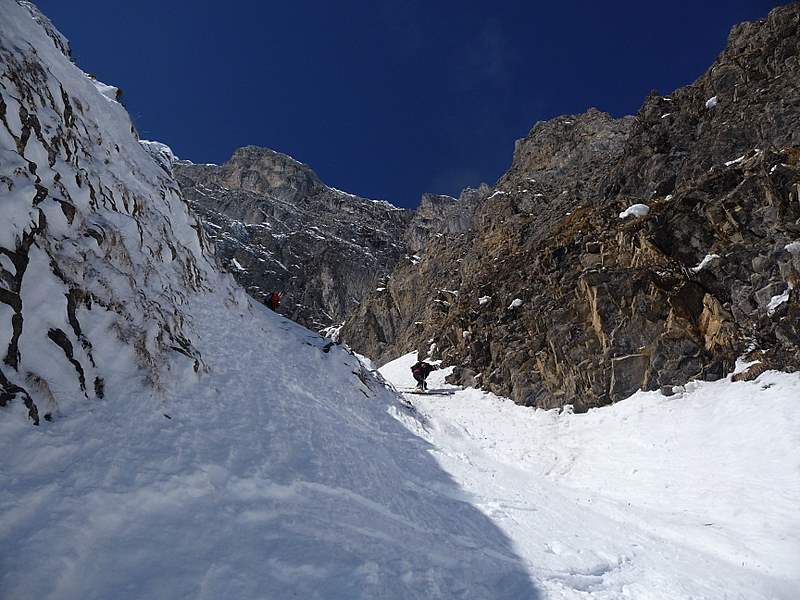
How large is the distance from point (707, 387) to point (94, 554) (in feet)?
63.3

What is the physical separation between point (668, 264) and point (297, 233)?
9406cm

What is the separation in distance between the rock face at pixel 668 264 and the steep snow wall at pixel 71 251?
1734cm

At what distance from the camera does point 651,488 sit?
45.3ft

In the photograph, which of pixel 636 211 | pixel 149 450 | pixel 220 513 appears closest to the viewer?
pixel 220 513

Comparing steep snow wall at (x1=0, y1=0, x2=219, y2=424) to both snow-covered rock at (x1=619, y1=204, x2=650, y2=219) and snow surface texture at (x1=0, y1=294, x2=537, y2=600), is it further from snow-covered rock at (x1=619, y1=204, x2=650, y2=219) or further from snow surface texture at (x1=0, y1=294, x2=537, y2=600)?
snow-covered rock at (x1=619, y1=204, x2=650, y2=219)

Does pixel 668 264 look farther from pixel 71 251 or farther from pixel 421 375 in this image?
pixel 71 251

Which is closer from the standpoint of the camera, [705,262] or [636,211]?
[705,262]

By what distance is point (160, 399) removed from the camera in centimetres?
867

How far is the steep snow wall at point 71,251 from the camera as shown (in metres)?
6.95

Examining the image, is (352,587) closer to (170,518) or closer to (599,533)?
(170,518)

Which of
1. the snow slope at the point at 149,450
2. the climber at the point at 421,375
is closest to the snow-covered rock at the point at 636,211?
the climber at the point at 421,375

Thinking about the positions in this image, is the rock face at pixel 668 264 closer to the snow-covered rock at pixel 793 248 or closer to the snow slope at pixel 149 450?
the snow-covered rock at pixel 793 248

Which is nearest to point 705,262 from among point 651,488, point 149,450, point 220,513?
point 651,488

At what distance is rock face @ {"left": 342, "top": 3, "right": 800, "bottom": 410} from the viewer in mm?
18453
